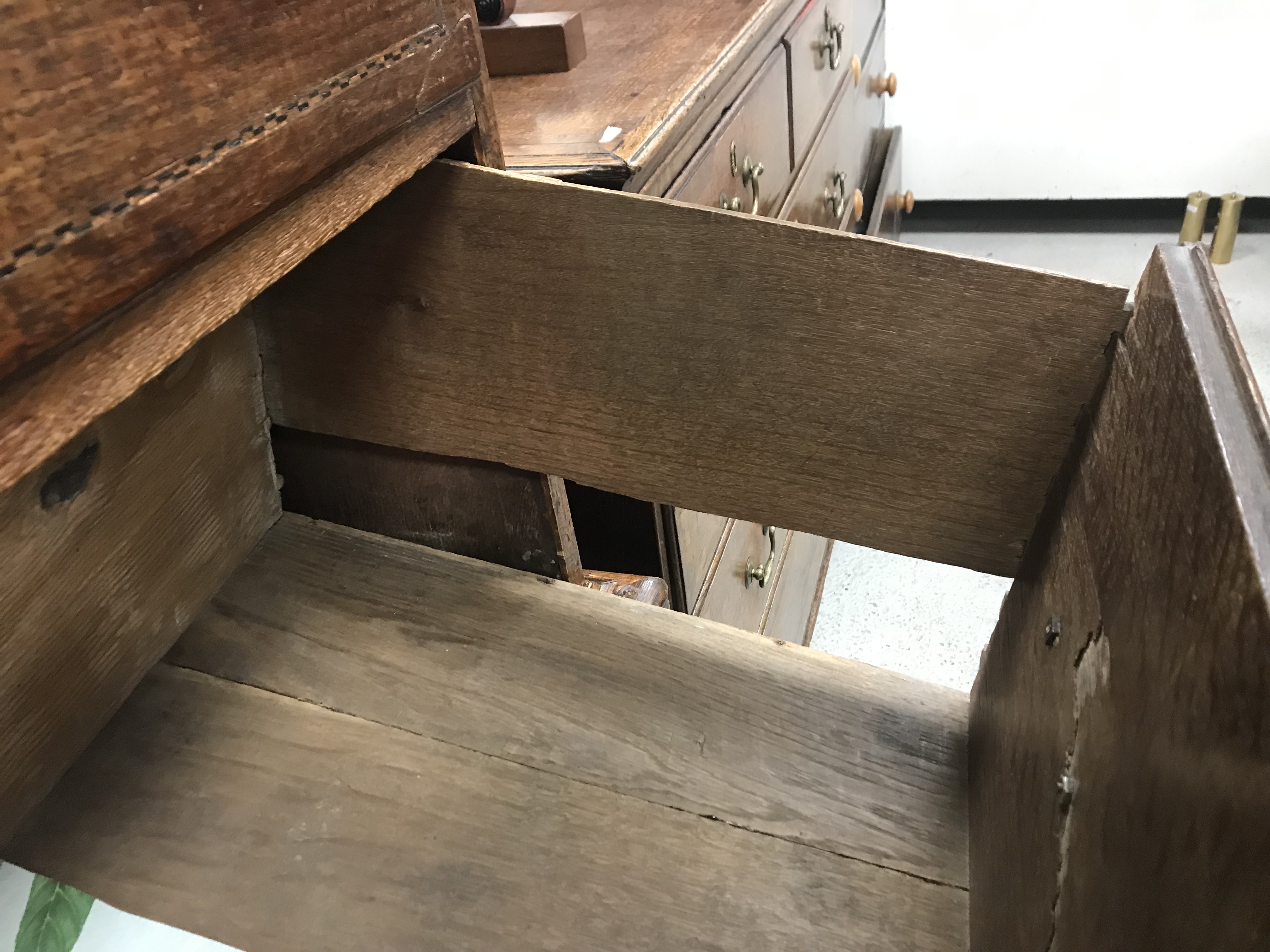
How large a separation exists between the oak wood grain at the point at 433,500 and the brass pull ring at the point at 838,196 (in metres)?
0.84

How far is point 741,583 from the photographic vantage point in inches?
38.6

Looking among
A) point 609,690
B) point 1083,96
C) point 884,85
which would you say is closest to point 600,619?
point 609,690

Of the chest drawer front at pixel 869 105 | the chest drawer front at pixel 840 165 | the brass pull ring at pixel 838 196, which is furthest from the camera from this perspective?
the chest drawer front at pixel 869 105

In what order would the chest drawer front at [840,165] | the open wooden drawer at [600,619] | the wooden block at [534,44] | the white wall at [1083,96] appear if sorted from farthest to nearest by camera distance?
the white wall at [1083,96], the chest drawer front at [840,165], the wooden block at [534,44], the open wooden drawer at [600,619]

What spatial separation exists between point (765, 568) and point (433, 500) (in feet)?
1.67

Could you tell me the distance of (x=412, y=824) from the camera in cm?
46

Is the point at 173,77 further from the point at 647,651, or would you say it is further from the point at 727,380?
the point at 647,651

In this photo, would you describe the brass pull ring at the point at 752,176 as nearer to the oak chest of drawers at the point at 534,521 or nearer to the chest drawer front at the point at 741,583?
the oak chest of drawers at the point at 534,521

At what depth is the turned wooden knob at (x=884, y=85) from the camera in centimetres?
171

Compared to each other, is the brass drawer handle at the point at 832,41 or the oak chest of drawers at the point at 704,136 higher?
the brass drawer handle at the point at 832,41

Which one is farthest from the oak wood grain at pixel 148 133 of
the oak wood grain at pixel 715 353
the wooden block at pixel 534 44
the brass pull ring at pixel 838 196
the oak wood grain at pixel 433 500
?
the brass pull ring at pixel 838 196

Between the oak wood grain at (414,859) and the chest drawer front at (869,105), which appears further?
the chest drawer front at (869,105)

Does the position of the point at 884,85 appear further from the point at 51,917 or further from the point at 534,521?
the point at 51,917

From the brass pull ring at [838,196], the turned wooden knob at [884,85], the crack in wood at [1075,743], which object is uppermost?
the turned wooden knob at [884,85]
